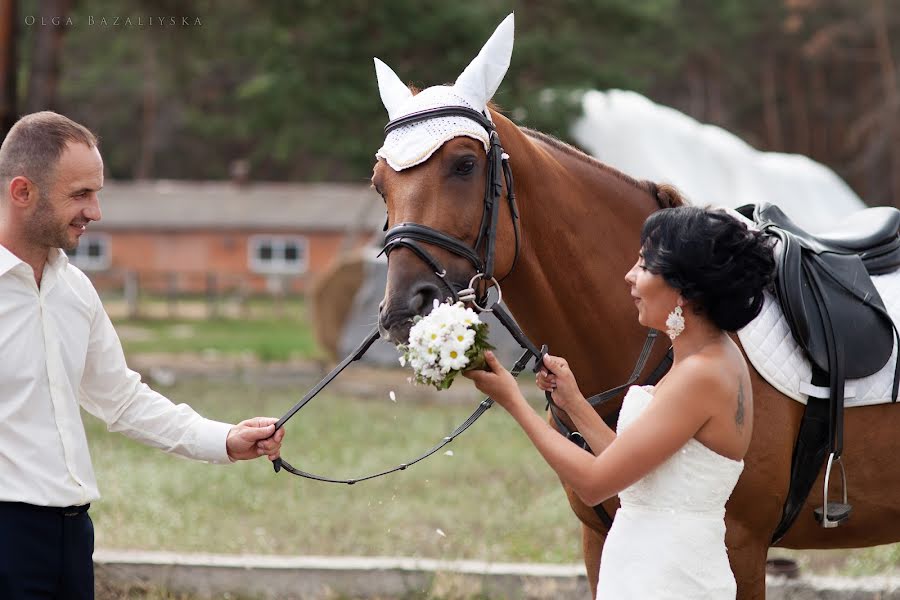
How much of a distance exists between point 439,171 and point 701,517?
1.21m

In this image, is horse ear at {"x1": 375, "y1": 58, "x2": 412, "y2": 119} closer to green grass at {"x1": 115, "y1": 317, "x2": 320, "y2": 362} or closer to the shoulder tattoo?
the shoulder tattoo

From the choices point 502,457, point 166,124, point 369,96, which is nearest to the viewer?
point 502,457

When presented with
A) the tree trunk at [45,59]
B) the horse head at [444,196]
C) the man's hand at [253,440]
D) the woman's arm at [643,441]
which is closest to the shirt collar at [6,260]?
the man's hand at [253,440]

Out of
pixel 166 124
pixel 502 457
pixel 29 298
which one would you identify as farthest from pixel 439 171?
pixel 166 124

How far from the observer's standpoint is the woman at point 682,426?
251cm

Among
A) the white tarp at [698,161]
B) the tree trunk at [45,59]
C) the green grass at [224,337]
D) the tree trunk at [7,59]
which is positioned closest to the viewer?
the tree trunk at [7,59]

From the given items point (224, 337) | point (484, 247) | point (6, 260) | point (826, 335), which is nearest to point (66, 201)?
point (6, 260)

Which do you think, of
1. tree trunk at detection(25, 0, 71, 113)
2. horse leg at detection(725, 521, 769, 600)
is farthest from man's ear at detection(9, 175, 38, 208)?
tree trunk at detection(25, 0, 71, 113)

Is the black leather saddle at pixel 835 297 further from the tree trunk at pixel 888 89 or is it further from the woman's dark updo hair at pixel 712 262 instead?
the tree trunk at pixel 888 89

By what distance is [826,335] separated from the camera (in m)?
3.18

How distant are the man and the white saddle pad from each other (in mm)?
1994

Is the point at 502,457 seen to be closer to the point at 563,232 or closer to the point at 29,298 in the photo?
the point at 563,232

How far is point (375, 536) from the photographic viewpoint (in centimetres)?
636

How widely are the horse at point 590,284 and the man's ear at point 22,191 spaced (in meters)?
0.97
